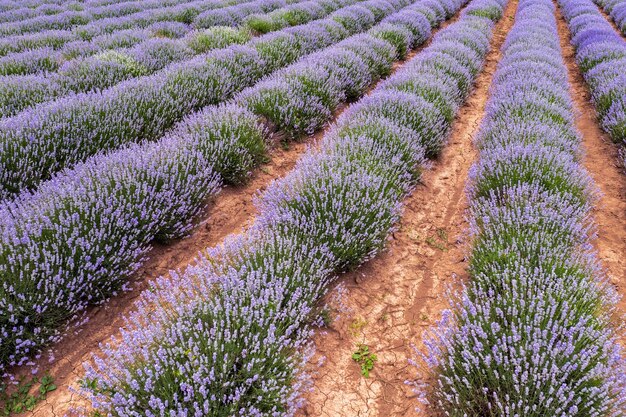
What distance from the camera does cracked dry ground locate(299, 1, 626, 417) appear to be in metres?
2.44

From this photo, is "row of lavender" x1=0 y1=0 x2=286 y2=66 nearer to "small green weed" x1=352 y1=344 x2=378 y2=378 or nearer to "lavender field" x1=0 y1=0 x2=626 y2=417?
"lavender field" x1=0 y1=0 x2=626 y2=417

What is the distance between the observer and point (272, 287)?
263cm

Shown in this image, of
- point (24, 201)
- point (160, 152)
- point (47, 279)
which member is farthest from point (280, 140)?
point (47, 279)

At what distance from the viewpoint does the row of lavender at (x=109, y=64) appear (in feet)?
17.6

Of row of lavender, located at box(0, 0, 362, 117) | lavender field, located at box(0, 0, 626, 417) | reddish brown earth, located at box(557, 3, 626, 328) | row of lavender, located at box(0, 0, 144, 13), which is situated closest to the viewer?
lavender field, located at box(0, 0, 626, 417)

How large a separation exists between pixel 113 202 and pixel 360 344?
81.9 inches

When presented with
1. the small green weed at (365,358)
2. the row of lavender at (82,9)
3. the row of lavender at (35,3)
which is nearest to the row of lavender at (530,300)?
the small green weed at (365,358)

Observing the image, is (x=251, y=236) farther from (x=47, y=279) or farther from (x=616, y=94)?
(x=616, y=94)

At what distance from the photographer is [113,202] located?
3.15 m

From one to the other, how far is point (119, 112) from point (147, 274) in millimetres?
2357

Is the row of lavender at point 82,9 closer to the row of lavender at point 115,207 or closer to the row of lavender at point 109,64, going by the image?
the row of lavender at point 109,64

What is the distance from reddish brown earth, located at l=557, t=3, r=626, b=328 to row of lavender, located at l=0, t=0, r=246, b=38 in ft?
31.4

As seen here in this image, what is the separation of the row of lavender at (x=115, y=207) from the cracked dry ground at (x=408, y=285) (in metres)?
→ 1.56

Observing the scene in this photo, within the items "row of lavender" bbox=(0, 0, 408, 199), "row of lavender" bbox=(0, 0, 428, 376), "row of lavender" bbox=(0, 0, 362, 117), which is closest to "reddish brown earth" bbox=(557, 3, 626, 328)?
"row of lavender" bbox=(0, 0, 428, 376)
